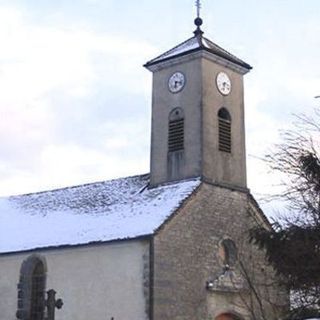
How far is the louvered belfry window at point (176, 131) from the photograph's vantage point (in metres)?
28.2

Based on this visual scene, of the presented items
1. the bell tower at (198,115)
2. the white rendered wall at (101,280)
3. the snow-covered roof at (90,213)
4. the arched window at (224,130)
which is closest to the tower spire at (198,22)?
the bell tower at (198,115)

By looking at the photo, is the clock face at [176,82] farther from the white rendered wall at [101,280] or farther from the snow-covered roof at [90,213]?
the white rendered wall at [101,280]

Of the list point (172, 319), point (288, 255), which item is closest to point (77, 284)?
point (172, 319)

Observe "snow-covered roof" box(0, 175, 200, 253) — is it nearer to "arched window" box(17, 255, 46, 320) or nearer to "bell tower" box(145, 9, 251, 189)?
"arched window" box(17, 255, 46, 320)

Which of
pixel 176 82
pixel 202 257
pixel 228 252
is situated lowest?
pixel 202 257

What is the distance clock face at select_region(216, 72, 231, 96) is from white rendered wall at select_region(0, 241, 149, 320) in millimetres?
7572

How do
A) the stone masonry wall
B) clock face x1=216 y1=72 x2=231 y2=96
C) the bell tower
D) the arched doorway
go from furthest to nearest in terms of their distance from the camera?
clock face x1=216 y1=72 x2=231 y2=96
the bell tower
the arched doorway
the stone masonry wall


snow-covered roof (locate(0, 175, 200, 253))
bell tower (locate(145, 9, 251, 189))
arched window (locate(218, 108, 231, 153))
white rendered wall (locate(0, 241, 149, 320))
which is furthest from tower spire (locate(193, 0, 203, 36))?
white rendered wall (locate(0, 241, 149, 320))

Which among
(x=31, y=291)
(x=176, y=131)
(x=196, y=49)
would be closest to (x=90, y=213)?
(x=31, y=291)

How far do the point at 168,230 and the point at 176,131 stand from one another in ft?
16.1

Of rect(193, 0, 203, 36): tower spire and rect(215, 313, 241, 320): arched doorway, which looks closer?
rect(215, 313, 241, 320): arched doorway

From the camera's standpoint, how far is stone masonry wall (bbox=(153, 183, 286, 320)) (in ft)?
80.1

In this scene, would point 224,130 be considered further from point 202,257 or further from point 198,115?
point 202,257

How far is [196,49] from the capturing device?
92.3 feet
